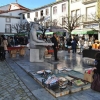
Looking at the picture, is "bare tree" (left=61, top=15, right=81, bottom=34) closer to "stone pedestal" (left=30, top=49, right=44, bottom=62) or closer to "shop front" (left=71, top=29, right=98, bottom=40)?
"shop front" (left=71, top=29, right=98, bottom=40)

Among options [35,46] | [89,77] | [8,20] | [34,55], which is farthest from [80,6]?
[89,77]

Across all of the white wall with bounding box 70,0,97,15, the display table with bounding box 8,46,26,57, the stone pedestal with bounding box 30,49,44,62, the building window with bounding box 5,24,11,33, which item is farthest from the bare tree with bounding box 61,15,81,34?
the building window with bounding box 5,24,11,33

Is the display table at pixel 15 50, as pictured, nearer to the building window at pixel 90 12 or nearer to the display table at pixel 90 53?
the display table at pixel 90 53

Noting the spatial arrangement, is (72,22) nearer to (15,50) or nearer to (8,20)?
(15,50)

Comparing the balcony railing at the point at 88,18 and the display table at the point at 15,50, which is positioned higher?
the balcony railing at the point at 88,18

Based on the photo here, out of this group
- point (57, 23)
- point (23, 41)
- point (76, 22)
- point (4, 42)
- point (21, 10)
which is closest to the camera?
point (4, 42)

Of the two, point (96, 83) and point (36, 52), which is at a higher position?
point (36, 52)

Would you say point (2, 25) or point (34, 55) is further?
point (2, 25)

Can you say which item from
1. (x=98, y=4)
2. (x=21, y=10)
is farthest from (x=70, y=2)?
(x=21, y=10)

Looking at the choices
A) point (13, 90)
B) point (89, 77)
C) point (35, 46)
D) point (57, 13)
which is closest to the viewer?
point (13, 90)

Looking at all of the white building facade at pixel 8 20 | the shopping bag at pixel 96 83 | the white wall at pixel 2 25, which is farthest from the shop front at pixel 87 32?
the white wall at pixel 2 25

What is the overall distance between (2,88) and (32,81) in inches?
40.8

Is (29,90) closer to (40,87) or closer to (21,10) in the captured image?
(40,87)

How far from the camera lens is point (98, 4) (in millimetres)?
26969
